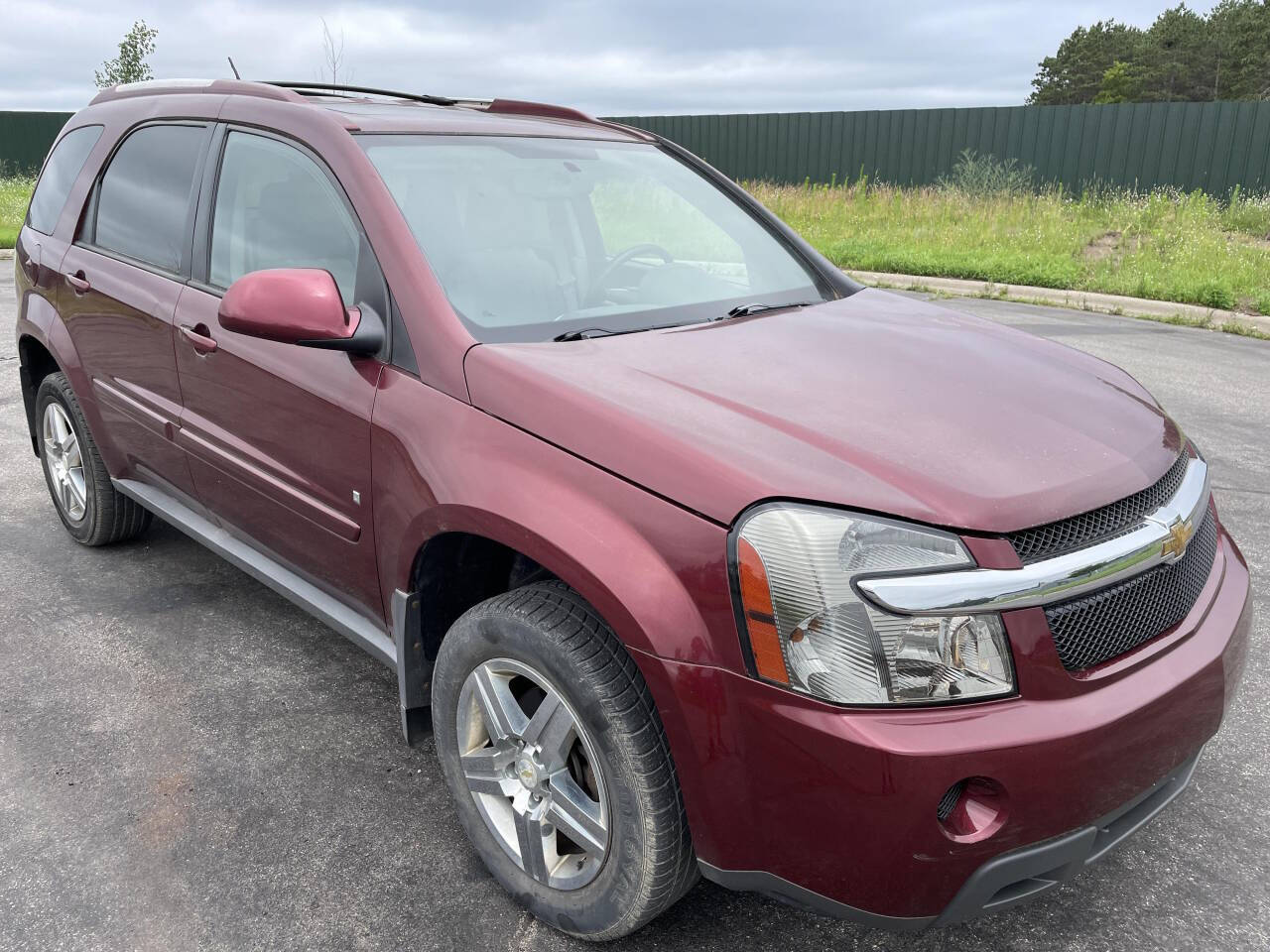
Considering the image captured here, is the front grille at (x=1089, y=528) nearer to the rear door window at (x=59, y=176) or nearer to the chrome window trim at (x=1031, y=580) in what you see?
the chrome window trim at (x=1031, y=580)

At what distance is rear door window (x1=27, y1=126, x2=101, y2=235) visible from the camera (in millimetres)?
3933

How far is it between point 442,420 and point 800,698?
3.31ft

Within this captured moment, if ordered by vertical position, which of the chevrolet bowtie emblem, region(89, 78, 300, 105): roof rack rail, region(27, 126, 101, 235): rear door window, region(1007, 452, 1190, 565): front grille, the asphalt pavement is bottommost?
the asphalt pavement

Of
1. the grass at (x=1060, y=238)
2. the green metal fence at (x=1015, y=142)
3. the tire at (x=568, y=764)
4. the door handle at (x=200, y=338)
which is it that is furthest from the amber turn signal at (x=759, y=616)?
the green metal fence at (x=1015, y=142)

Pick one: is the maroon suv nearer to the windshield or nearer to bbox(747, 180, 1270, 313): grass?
the windshield

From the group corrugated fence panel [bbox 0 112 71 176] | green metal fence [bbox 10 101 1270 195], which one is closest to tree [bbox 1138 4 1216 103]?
green metal fence [bbox 10 101 1270 195]

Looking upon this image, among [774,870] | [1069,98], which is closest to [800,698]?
[774,870]

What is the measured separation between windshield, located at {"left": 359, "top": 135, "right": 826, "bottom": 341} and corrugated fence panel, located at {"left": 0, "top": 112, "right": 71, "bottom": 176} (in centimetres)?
2966

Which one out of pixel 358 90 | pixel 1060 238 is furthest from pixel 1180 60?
pixel 358 90

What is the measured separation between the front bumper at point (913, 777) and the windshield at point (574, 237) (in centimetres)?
109

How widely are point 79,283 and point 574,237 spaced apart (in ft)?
6.70

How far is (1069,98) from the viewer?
235 feet

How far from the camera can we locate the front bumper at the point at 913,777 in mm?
1612

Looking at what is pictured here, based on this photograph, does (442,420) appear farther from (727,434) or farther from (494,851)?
(494,851)
